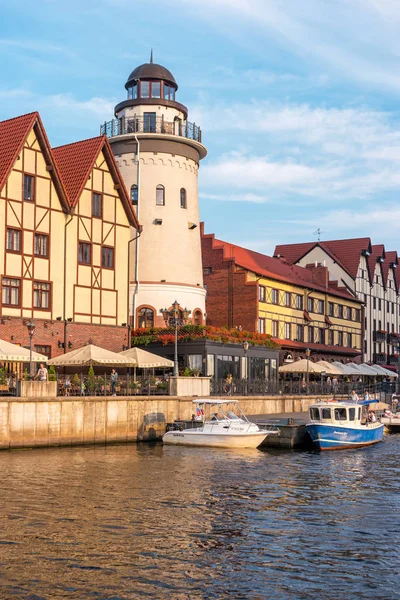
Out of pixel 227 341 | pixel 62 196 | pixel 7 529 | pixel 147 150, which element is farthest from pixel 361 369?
pixel 7 529

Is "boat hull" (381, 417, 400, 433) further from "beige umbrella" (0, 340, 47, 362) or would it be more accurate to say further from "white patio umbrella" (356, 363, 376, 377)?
"beige umbrella" (0, 340, 47, 362)

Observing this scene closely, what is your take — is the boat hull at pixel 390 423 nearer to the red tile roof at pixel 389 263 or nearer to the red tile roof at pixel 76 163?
the red tile roof at pixel 76 163

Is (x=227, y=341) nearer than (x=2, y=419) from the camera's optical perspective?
No

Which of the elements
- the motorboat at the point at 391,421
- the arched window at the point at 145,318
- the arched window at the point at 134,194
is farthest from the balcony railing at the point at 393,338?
the arched window at the point at 134,194

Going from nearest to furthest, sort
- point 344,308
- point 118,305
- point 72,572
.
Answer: point 72,572
point 118,305
point 344,308

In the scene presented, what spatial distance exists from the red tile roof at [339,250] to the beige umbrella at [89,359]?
53248mm

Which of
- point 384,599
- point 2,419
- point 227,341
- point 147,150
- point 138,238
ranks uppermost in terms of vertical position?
point 147,150

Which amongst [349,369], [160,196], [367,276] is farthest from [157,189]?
[367,276]

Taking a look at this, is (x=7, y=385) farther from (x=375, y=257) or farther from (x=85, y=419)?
(x=375, y=257)

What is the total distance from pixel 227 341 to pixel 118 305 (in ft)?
27.5

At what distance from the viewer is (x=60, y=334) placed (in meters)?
47.2

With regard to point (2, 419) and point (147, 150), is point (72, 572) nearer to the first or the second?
point (2, 419)

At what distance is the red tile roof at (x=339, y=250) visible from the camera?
92.3m

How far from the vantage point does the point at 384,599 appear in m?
15.6
